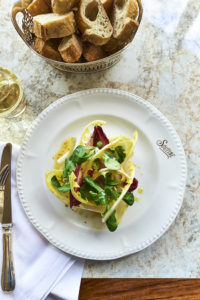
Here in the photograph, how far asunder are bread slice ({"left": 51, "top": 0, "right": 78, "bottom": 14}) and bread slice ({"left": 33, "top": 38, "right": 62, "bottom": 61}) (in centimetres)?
9

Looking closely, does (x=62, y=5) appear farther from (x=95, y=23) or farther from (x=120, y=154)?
(x=120, y=154)

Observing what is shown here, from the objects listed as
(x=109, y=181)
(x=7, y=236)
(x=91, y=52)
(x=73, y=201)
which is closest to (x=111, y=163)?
(x=109, y=181)

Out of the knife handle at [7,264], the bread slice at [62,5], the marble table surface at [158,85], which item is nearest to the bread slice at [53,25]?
the bread slice at [62,5]

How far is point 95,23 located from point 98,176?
415 mm

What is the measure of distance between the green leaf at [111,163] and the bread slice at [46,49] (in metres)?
0.32

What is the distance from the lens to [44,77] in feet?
3.77

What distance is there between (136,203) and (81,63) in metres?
0.45

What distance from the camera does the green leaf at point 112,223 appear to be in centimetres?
99

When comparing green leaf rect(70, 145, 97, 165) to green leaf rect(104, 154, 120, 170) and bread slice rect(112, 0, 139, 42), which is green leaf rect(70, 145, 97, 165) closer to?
green leaf rect(104, 154, 120, 170)

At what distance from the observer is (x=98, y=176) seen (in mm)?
992

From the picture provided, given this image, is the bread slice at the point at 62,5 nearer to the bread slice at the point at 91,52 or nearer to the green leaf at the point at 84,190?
the bread slice at the point at 91,52

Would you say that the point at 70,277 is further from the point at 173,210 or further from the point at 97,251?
the point at 173,210

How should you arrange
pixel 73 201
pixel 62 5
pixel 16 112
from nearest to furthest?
pixel 62 5
pixel 73 201
pixel 16 112

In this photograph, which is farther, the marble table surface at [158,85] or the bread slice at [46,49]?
the marble table surface at [158,85]
